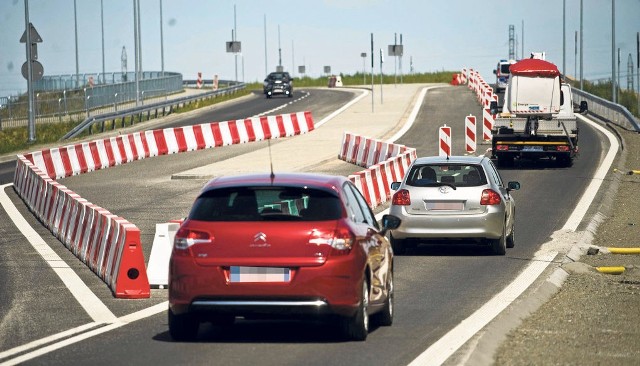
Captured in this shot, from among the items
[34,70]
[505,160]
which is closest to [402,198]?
[505,160]

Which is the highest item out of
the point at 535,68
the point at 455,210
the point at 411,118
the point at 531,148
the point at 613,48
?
the point at 613,48

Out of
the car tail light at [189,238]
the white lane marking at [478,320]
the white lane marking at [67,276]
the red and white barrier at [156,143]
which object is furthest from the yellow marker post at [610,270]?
the red and white barrier at [156,143]

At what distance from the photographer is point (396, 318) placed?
1364 centimetres

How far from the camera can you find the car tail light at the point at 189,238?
38.0 feet

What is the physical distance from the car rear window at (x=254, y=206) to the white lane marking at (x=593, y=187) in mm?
12227

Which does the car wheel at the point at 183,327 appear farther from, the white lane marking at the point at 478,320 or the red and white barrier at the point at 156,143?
the red and white barrier at the point at 156,143

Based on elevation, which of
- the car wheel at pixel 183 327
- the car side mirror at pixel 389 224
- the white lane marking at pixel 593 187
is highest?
the car side mirror at pixel 389 224

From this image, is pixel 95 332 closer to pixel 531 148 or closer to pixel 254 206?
pixel 254 206

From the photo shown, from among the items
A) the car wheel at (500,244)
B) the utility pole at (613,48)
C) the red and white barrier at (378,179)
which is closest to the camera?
the car wheel at (500,244)

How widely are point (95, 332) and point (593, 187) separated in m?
20.8

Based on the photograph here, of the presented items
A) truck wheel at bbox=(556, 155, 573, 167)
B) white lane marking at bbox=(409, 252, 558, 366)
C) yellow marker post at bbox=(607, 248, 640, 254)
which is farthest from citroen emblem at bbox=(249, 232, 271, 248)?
truck wheel at bbox=(556, 155, 573, 167)

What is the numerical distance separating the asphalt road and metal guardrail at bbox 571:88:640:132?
1781 cm

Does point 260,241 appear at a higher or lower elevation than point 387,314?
higher

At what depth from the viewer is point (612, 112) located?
56.6 m
